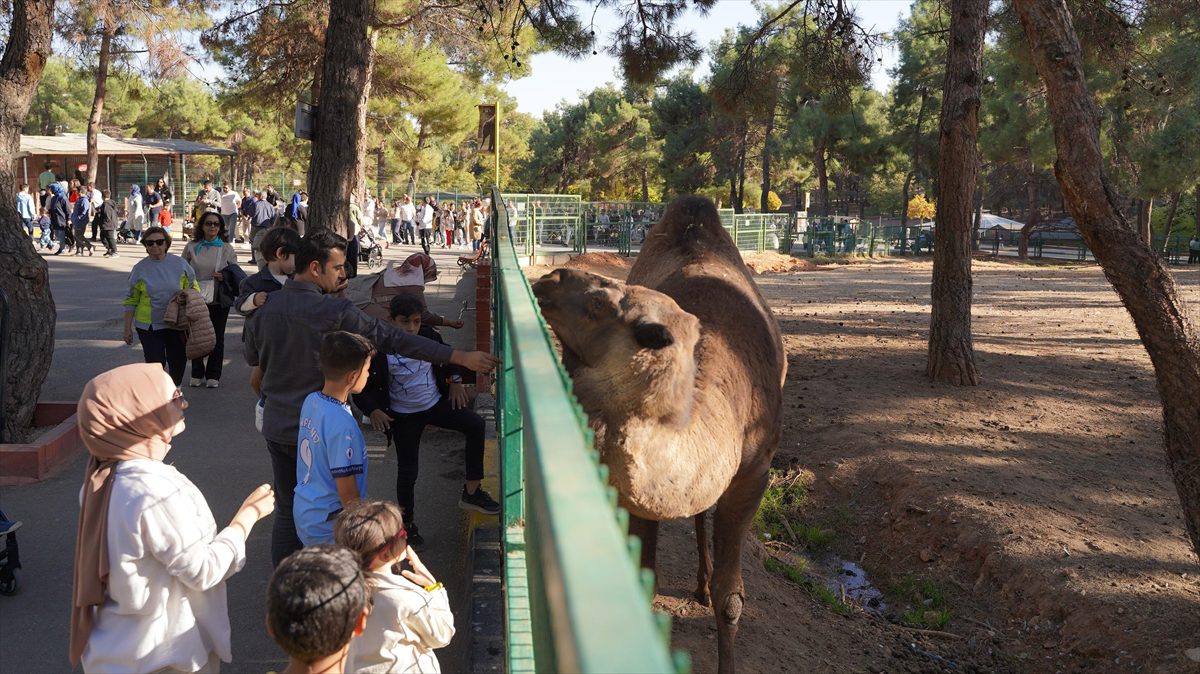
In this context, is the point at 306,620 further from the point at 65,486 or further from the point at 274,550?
the point at 65,486

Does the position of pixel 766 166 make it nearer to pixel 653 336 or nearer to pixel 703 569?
pixel 703 569

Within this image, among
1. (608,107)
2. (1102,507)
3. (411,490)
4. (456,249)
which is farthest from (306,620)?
(608,107)

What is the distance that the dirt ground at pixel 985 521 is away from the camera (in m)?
6.13

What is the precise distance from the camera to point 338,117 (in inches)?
390

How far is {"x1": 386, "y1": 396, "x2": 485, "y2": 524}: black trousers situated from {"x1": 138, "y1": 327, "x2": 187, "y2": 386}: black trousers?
3623 millimetres

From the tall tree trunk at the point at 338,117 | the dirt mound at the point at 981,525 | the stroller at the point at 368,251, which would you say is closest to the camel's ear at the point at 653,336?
the dirt mound at the point at 981,525

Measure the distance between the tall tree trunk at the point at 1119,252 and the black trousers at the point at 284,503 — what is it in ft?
15.0

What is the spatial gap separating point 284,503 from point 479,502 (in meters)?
1.43

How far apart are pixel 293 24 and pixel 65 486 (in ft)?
55.6

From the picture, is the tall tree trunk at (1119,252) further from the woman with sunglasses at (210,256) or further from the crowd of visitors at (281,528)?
the woman with sunglasses at (210,256)

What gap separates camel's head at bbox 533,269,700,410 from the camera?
12.0 feet

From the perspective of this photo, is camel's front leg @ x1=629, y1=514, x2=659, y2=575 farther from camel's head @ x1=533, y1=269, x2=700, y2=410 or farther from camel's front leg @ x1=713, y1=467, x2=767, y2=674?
camel's head @ x1=533, y1=269, x2=700, y2=410

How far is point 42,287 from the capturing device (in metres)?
7.70

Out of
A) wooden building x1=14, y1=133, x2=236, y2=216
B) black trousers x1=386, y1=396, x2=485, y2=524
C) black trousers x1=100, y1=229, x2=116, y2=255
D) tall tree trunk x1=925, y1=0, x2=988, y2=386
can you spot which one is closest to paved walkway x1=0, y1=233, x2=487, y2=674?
black trousers x1=386, y1=396, x2=485, y2=524
